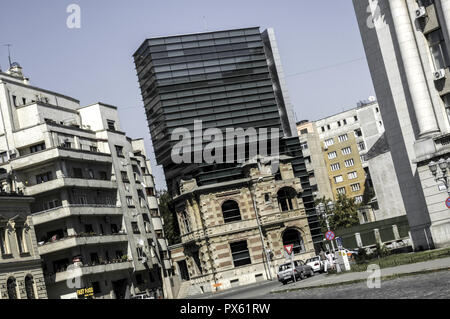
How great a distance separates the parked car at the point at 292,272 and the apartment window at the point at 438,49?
701 inches

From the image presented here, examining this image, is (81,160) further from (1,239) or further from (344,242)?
(344,242)

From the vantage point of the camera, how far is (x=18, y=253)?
50062 millimetres

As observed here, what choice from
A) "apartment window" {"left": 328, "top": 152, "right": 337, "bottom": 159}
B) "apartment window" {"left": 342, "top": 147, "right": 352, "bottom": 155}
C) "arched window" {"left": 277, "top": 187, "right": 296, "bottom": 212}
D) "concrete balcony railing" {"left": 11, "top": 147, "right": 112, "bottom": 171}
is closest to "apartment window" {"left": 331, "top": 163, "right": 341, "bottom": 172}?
"apartment window" {"left": 328, "top": 152, "right": 337, "bottom": 159}

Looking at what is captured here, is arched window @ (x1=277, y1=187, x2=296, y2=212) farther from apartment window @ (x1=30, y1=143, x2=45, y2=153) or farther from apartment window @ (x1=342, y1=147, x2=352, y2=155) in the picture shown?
apartment window @ (x1=342, y1=147, x2=352, y2=155)

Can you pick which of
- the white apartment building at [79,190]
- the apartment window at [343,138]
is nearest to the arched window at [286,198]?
the white apartment building at [79,190]

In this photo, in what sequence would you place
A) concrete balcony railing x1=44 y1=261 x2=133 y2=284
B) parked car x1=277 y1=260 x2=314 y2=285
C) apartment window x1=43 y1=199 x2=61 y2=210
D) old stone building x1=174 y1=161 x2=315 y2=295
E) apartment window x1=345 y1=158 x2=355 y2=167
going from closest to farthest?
parked car x1=277 y1=260 x2=314 y2=285
concrete balcony railing x1=44 y1=261 x2=133 y2=284
apartment window x1=43 y1=199 x2=61 y2=210
old stone building x1=174 y1=161 x2=315 y2=295
apartment window x1=345 y1=158 x2=355 y2=167

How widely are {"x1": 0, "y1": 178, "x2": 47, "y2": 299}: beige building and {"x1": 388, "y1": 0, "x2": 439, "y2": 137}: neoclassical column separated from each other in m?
29.3

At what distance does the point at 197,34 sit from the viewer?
274ft

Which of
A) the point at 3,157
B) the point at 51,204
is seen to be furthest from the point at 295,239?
the point at 3,157

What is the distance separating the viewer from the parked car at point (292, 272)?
50125 millimetres

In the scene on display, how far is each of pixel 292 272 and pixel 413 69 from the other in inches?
665

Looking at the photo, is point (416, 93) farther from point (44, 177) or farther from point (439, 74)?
point (44, 177)

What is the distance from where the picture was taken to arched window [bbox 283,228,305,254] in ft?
245

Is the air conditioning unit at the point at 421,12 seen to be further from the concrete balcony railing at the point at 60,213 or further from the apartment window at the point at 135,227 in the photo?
the apartment window at the point at 135,227
